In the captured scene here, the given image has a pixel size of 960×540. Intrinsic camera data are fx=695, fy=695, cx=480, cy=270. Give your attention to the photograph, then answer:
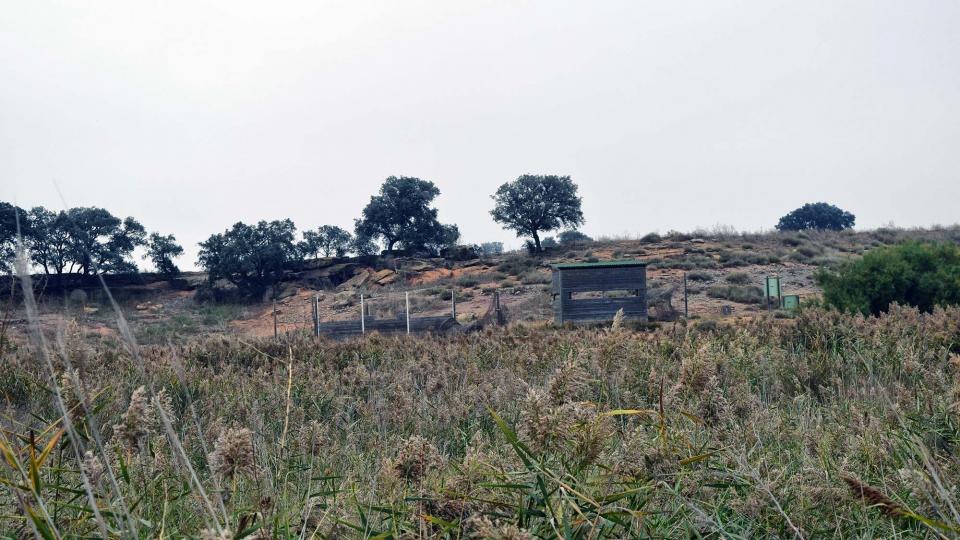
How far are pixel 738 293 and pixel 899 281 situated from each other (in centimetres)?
1296

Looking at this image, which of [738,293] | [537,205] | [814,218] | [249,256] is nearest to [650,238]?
[537,205]

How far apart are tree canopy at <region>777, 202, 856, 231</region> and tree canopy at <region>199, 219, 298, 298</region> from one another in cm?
5558

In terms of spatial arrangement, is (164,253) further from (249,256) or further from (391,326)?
(391,326)

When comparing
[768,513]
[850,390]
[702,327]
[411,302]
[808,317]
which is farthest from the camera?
[411,302]

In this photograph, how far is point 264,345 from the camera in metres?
9.82

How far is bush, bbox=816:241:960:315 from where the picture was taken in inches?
525

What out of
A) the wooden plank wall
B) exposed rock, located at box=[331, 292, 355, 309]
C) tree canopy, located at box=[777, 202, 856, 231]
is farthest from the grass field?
tree canopy, located at box=[777, 202, 856, 231]

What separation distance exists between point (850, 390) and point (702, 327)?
612 centimetres

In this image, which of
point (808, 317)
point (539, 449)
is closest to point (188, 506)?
point (539, 449)

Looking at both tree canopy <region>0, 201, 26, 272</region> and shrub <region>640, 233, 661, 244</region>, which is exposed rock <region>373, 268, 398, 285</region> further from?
tree canopy <region>0, 201, 26, 272</region>

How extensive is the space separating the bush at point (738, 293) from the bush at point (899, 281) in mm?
10642

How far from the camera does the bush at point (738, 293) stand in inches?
998

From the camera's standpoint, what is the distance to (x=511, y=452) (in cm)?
254

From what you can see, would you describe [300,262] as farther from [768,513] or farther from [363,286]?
[768,513]
